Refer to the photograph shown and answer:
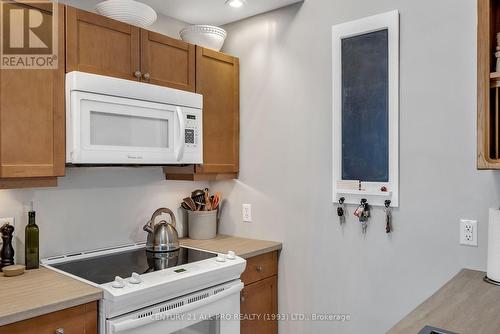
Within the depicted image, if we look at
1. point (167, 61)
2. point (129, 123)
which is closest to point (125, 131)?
point (129, 123)

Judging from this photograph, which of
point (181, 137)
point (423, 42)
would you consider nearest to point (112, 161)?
point (181, 137)

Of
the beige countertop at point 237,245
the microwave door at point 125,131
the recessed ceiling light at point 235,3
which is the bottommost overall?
the beige countertop at point 237,245

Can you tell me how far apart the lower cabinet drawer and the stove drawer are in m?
0.91

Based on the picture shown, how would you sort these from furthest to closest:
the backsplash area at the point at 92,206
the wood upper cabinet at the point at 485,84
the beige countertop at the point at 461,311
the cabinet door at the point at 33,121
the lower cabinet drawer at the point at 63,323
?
the backsplash area at the point at 92,206 < the cabinet door at the point at 33,121 < the wood upper cabinet at the point at 485,84 < the lower cabinet drawer at the point at 63,323 < the beige countertop at the point at 461,311

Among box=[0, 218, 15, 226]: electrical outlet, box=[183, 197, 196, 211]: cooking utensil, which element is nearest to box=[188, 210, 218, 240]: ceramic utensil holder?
box=[183, 197, 196, 211]: cooking utensil

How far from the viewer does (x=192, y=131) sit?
229cm

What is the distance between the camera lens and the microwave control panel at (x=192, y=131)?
7.41ft

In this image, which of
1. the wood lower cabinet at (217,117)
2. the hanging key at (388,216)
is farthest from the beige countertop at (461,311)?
the wood lower cabinet at (217,117)

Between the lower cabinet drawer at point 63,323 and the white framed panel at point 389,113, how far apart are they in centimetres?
136

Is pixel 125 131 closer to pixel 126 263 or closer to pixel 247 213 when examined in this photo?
pixel 126 263

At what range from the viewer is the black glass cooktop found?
1.86m

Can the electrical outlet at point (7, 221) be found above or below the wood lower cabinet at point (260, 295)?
above

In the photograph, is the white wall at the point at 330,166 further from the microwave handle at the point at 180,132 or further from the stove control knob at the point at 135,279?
the stove control knob at the point at 135,279

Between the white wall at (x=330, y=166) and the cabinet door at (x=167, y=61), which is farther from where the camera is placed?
the cabinet door at (x=167, y=61)
